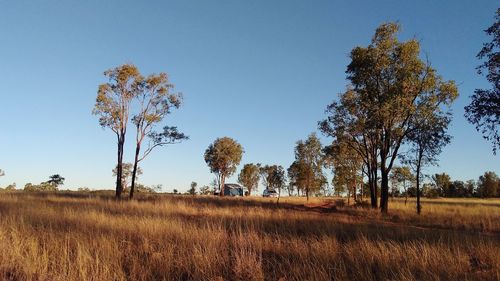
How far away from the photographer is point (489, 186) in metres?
109

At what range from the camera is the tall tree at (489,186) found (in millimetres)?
108375

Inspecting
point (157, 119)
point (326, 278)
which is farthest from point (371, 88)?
point (326, 278)

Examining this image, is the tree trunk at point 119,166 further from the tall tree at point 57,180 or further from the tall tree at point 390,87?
the tall tree at point 57,180

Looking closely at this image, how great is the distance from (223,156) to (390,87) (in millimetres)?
61166

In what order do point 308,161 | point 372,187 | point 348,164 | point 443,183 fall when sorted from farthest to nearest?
1. point 443,183
2. point 308,161
3. point 348,164
4. point 372,187

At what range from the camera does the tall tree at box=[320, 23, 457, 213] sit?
26.8m

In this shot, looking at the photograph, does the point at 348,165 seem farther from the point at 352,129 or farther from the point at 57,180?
the point at 57,180

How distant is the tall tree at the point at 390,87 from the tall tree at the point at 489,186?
97.4m

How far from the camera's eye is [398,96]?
85.8 ft

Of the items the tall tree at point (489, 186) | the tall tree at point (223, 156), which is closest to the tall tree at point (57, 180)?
the tall tree at point (223, 156)

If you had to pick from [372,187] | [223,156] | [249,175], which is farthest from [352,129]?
[249,175]

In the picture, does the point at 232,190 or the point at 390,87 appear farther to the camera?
the point at 232,190

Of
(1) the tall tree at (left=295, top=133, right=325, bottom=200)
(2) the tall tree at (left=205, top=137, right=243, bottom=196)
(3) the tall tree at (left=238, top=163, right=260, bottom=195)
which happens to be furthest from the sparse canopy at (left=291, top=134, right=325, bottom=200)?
(3) the tall tree at (left=238, top=163, right=260, bottom=195)

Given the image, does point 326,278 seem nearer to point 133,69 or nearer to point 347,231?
point 347,231
